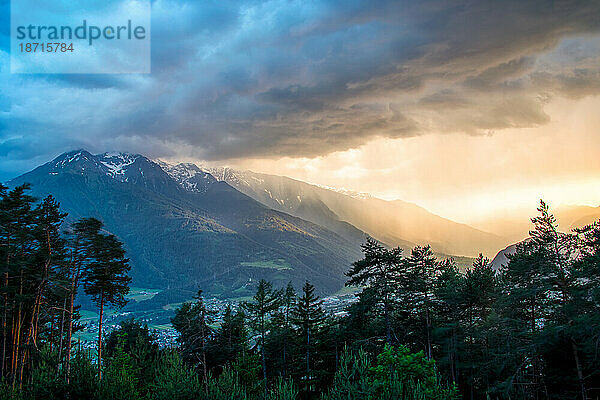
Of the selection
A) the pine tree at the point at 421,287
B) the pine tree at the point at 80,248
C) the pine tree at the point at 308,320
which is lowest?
the pine tree at the point at 308,320

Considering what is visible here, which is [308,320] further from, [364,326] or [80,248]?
[80,248]

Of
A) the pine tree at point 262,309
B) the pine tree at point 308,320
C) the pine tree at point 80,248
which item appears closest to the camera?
the pine tree at point 80,248

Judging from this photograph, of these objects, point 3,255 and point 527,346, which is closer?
point 527,346

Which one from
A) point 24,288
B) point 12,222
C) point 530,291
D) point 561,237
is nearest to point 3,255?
point 12,222

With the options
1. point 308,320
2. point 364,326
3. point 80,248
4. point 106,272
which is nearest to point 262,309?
point 308,320

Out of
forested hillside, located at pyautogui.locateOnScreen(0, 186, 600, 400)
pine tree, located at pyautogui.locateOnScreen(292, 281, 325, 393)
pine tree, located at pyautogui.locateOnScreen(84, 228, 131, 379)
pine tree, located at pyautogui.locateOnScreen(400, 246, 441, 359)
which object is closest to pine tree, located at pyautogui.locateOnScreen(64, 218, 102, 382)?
forested hillside, located at pyautogui.locateOnScreen(0, 186, 600, 400)

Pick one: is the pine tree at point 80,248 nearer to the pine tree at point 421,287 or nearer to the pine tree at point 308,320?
the pine tree at point 308,320

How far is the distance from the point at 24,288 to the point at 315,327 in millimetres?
25563

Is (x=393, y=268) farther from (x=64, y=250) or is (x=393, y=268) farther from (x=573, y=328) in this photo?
(x=64, y=250)

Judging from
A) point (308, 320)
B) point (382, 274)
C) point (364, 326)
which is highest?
point (382, 274)

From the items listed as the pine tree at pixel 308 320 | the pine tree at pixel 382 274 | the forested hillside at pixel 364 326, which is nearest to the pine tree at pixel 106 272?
the forested hillside at pixel 364 326

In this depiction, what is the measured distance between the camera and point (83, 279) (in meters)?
27.3

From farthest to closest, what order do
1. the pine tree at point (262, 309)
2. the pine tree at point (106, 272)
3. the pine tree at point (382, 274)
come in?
1. the pine tree at point (262, 309)
2. the pine tree at point (382, 274)
3. the pine tree at point (106, 272)

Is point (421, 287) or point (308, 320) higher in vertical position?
point (421, 287)
